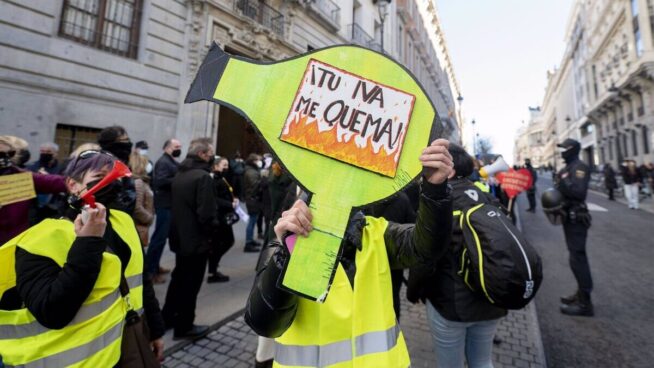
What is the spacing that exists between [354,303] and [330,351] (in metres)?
0.19

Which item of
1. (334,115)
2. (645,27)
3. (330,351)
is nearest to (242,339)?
(330,351)

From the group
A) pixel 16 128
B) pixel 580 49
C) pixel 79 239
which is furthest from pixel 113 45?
pixel 580 49

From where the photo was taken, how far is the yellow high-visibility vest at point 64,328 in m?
1.27

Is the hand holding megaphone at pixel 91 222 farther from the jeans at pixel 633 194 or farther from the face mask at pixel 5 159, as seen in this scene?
the jeans at pixel 633 194

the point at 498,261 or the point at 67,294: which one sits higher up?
the point at 498,261

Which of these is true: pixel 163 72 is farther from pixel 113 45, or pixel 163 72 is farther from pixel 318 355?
pixel 318 355

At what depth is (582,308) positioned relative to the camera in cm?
404

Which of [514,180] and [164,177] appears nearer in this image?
[164,177]

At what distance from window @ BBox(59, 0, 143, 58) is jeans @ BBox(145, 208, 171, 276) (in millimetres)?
5869

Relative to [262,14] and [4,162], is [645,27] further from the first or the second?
[4,162]

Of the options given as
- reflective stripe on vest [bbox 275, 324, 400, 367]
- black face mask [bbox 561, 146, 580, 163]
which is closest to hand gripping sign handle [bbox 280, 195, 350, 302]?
reflective stripe on vest [bbox 275, 324, 400, 367]

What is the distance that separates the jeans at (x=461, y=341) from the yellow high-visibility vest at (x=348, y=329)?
0.90m

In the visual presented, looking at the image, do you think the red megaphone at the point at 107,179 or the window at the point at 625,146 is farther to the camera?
the window at the point at 625,146

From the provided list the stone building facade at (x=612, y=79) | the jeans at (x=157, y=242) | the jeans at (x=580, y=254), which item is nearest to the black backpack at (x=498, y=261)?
→ the jeans at (x=580, y=254)
